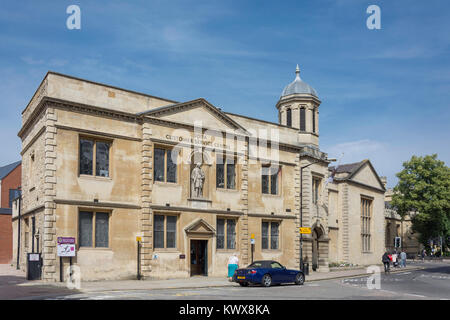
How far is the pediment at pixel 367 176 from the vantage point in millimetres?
53500

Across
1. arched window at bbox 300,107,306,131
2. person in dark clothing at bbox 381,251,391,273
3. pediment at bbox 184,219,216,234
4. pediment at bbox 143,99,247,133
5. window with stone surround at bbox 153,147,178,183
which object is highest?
arched window at bbox 300,107,306,131

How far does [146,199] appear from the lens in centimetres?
3016

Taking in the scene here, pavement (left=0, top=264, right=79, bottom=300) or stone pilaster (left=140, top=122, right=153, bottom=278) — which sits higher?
stone pilaster (left=140, top=122, right=153, bottom=278)

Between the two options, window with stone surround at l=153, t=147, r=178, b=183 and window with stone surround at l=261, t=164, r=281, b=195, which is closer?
window with stone surround at l=153, t=147, r=178, b=183

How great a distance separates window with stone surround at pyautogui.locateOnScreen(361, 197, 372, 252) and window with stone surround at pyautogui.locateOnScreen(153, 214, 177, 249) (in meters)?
28.9

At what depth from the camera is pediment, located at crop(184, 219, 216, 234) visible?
1260 inches

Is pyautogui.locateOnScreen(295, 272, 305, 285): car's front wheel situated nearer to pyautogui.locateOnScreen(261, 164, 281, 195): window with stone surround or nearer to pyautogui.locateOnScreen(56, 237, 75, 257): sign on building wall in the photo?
pyautogui.locateOnScreen(261, 164, 281, 195): window with stone surround

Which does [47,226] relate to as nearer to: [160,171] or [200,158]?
[160,171]

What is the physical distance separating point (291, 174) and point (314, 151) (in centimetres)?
437

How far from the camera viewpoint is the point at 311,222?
41.2m

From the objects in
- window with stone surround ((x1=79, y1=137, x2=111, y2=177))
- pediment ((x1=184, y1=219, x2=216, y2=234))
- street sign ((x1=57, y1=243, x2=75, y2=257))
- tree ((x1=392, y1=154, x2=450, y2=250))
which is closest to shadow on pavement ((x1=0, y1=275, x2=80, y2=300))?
street sign ((x1=57, y1=243, x2=75, y2=257))

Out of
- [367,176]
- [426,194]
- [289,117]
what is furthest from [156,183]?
[426,194]

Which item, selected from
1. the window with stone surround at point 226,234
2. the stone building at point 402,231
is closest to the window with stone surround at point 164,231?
the window with stone surround at point 226,234

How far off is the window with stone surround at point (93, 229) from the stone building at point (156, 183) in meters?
0.06
